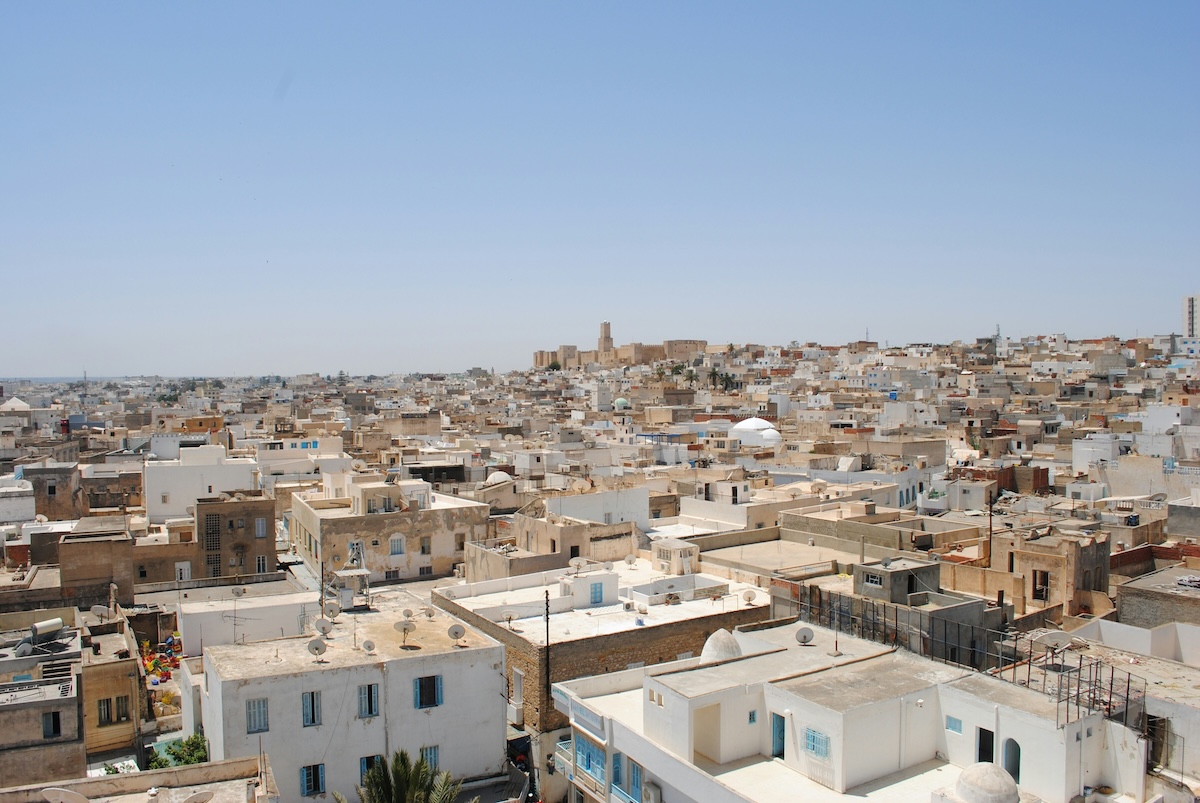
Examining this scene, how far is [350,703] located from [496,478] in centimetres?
2345

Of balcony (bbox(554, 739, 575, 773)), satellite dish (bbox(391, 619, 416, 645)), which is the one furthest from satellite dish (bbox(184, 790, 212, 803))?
balcony (bbox(554, 739, 575, 773))

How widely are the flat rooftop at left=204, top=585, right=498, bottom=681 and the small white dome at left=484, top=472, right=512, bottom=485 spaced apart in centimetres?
1823

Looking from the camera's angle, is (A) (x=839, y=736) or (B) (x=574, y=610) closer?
(A) (x=839, y=736)

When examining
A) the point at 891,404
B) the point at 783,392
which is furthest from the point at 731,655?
the point at 783,392

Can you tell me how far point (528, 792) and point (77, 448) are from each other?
45673 millimetres

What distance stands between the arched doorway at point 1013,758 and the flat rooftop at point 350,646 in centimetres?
800

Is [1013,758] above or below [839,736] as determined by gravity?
below

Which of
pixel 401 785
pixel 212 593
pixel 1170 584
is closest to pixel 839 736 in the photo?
pixel 401 785

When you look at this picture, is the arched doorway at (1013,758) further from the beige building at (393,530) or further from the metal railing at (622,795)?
the beige building at (393,530)

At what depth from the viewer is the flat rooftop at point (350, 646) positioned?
49.2 ft

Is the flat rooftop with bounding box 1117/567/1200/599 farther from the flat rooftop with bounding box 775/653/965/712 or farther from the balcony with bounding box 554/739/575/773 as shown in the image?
the balcony with bounding box 554/739/575/773

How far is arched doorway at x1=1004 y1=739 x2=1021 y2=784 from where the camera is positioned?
485 inches

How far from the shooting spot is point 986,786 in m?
10.8

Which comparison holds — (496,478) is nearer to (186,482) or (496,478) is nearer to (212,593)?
(186,482)
